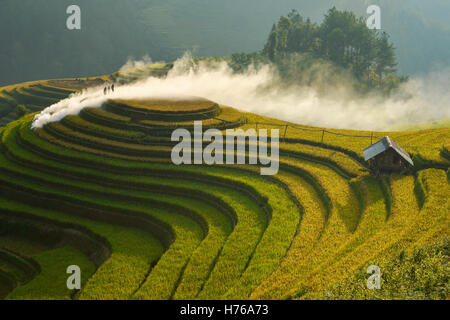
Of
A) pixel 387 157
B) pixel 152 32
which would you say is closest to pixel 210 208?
pixel 387 157

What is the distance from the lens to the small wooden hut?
18.2 m

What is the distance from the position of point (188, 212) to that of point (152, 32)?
14858 cm

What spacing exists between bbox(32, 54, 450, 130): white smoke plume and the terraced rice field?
45.9 feet

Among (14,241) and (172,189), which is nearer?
(14,241)

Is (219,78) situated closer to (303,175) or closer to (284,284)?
(303,175)

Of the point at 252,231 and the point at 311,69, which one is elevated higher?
the point at 311,69

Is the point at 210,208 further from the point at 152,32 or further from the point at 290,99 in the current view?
the point at 152,32

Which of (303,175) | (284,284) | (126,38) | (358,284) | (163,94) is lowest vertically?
(284,284)

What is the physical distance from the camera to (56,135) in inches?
992

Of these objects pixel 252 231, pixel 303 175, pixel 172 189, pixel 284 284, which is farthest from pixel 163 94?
pixel 284 284

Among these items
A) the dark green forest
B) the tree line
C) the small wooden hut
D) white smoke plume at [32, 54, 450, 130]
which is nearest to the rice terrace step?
the small wooden hut

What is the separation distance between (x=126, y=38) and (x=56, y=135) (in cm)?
13206

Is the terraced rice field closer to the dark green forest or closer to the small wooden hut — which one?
the small wooden hut

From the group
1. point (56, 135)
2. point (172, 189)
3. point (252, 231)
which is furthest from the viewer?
point (56, 135)
